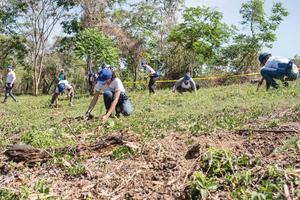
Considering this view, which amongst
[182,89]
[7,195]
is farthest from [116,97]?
[182,89]

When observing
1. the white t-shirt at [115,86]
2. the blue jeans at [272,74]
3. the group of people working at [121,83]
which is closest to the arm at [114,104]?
the group of people working at [121,83]

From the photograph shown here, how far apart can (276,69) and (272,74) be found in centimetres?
29

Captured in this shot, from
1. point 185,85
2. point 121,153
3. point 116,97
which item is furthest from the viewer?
point 185,85

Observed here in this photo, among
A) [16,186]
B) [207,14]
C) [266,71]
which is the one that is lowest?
[16,186]

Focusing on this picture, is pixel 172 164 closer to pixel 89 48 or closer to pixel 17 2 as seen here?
pixel 89 48

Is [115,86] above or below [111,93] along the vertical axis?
above

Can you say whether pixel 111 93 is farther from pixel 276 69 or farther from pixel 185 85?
pixel 185 85

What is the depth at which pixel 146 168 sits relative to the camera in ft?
15.4

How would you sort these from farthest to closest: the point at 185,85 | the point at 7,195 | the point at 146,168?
the point at 185,85, the point at 146,168, the point at 7,195

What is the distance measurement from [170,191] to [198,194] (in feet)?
1.15

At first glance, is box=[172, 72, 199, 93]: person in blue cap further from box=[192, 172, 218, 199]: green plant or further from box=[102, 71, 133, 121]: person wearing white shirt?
box=[192, 172, 218, 199]: green plant

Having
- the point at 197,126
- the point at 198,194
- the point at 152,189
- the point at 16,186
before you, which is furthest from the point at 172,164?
the point at 197,126

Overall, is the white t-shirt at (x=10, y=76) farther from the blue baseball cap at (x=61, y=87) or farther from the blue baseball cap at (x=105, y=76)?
the blue baseball cap at (x=105, y=76)

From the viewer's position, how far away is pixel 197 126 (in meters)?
6.91
